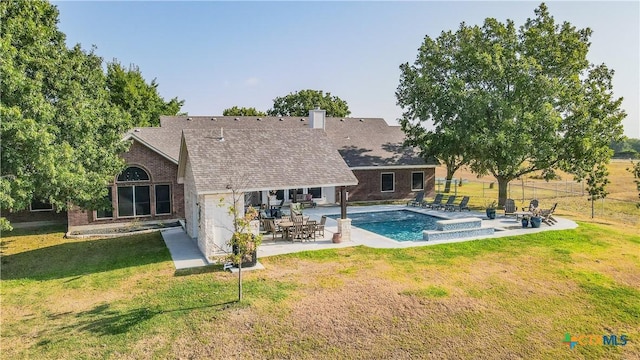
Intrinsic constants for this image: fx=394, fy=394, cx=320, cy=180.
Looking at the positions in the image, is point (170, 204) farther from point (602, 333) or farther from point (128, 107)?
point (128, 107)

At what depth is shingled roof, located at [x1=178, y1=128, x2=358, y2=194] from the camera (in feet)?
46.2

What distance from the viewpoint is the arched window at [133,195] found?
20.4 meters

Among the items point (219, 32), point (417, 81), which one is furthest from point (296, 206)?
point (417, 81)

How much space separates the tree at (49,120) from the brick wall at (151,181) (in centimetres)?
124

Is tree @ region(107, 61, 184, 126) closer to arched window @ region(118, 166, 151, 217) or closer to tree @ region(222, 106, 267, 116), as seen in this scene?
tree @ region(222, 106, 267, 116)

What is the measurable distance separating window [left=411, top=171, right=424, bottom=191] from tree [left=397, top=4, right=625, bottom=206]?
19.0 feet

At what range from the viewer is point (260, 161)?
1543cm

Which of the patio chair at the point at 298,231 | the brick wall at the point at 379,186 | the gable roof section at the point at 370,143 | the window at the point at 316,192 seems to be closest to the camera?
the patio chair at the point at 298,231

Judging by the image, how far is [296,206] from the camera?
22.3m

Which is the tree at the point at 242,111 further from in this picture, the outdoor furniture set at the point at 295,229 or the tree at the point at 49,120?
the outdoor furniture set at the point at 295,229

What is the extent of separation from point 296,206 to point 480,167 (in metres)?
13.8

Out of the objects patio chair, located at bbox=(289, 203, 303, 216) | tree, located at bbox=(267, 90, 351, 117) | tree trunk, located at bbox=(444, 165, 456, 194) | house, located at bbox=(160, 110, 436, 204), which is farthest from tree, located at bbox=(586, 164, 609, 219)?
tree, located at bbox=(267, 90, 351, 117)

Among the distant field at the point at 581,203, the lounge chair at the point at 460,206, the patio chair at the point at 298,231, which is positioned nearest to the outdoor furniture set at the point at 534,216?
the lounge chair at the point at 460,206

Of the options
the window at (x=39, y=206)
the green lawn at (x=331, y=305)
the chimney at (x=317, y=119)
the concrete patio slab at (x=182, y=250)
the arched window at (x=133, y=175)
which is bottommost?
the green lawn at (x=331, y=305)
